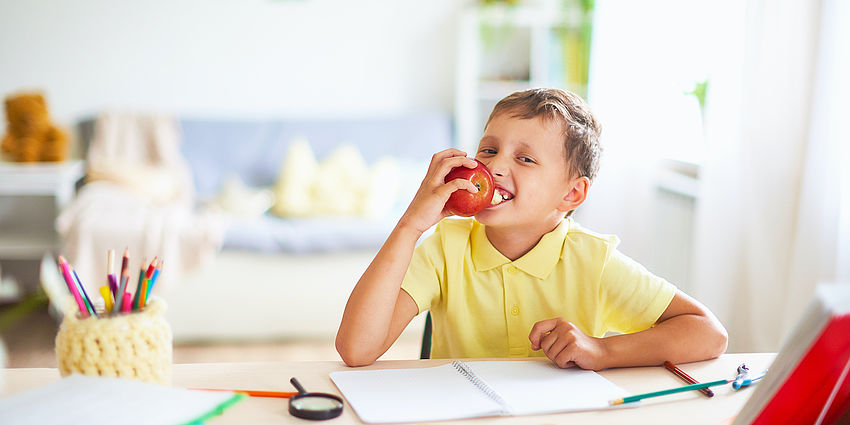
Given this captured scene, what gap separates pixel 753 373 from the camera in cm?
108

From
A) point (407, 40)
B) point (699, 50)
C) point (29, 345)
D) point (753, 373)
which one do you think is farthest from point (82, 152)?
point (753, 373)

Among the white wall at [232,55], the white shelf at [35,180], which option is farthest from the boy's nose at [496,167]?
the white wall at [232,55]

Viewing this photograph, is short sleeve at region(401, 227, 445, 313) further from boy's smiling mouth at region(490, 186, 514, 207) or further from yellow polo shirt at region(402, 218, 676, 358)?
boy's smiling mouth at region(490, 186, 514, 207)

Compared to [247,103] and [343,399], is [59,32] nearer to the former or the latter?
[247,103]

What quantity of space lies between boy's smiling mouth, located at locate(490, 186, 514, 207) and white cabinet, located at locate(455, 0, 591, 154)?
118 inches

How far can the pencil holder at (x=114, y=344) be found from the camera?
84cm

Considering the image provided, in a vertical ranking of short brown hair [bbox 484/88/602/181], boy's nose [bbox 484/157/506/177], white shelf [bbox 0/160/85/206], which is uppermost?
short brown hair [bbox 484/88/602/181]

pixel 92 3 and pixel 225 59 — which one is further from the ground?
pixel 92 3

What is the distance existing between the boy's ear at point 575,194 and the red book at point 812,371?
0.56 metres

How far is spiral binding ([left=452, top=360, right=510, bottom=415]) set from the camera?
3.05 feet

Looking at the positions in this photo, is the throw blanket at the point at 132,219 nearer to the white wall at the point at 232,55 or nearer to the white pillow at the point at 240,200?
the white pillow at the point at 240,200

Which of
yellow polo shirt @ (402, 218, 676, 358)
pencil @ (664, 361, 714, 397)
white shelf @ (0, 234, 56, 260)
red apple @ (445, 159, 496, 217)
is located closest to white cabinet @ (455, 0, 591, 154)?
white shelf @ (0, 234, 56, 260)

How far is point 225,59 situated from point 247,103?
0.27m

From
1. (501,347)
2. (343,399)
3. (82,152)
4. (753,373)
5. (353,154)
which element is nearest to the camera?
(343,399)
